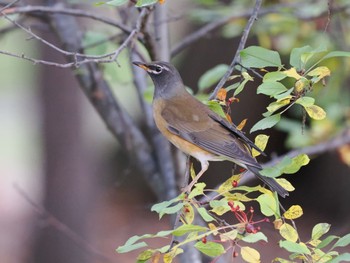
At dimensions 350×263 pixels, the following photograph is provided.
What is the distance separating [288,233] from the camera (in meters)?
2.91

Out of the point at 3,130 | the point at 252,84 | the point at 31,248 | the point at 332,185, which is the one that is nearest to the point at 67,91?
the point at 31,248

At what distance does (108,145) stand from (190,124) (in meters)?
8.03

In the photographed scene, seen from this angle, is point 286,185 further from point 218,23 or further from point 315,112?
point 218,23

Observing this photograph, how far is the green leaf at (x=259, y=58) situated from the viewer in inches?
122

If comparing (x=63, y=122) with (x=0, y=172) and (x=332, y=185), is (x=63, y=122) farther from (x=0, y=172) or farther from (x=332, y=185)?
(x=0, y=172)

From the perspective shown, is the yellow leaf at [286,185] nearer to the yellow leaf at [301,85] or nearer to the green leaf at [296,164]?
the green leaf at [296,164]

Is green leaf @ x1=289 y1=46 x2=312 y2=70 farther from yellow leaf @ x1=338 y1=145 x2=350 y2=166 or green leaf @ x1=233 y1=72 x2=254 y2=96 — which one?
yellow leaf @ x1=338 y1=145 x2=350 y2=166

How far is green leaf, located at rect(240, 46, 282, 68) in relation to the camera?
310 cm

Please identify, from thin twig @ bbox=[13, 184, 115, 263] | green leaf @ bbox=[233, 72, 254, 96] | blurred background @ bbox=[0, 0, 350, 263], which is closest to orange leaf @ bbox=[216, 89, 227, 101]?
green leaf @ bbox=[233, 72, 254, 96]

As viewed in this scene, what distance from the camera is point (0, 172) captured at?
1430 centimetres

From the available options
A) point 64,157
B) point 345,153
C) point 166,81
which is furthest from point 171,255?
point 64,157

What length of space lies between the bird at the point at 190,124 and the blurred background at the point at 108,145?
55 cm

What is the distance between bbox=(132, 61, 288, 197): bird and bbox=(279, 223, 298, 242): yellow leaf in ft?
3.41

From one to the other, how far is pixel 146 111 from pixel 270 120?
2472 mm
